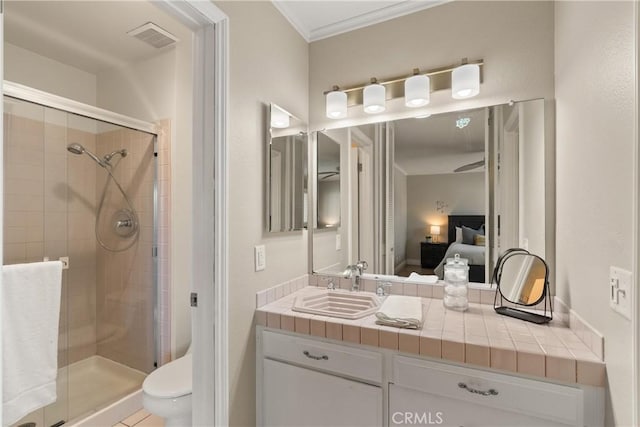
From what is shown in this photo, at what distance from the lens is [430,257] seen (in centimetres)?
174

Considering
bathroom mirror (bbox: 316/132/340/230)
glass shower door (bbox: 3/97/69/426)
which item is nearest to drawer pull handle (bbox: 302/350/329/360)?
bathroom mirror (bbox: 316/132/340/230)

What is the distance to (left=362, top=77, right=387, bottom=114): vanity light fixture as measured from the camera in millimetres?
1781

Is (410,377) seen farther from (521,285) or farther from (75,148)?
(75,148)

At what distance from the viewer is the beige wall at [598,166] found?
0.81 meters

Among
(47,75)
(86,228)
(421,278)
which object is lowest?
(421,278)

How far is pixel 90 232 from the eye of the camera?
2.43 m

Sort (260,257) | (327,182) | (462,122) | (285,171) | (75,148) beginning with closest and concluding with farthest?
(260,257) → (462,122) → (285,171) → (327,182) → (75,148)

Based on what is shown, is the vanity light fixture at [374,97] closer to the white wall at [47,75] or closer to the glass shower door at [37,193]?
the glass shower door at [37,193]

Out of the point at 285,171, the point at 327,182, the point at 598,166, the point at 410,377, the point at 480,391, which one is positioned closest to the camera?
the point at 598,166

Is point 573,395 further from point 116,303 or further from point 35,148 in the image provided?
point 35,148

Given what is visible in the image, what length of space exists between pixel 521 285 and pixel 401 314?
64 cm

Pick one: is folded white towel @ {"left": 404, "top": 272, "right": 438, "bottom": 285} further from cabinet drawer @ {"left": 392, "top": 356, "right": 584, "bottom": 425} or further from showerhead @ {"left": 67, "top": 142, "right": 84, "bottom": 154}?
showerhead @ {"left": 67, "top": 142, "right": 84, "bottom": 154}

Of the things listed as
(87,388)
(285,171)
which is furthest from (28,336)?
(285,171)

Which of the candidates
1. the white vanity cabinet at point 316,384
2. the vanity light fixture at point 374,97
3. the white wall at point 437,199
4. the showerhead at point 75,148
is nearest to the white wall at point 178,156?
the showerhead at point 75,148
